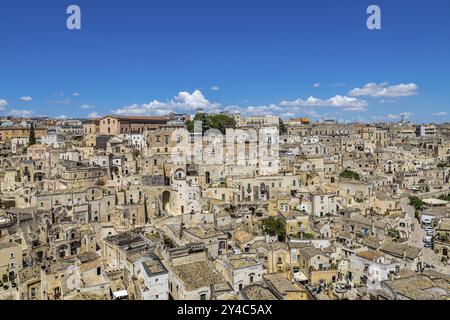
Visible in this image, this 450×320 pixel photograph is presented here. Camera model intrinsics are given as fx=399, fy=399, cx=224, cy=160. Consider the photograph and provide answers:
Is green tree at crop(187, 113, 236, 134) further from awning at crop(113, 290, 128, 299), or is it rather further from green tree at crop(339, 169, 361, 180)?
awning at crop(113, 290, 128, 299)

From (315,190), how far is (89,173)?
15659 millimetres

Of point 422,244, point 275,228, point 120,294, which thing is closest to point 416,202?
point 422,244

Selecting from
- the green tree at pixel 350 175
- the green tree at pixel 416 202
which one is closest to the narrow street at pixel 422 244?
the green tree at pixel 416 202

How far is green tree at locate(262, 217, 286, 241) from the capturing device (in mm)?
21812

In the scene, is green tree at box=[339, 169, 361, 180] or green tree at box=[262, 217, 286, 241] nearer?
green tree at box=[262, 217, 286, 241]

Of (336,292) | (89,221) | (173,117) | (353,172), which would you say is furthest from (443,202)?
(173,117)

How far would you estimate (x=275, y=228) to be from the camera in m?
22.0

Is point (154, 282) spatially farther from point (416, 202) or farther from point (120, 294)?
point (416, 202)

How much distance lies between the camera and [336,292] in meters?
15.0

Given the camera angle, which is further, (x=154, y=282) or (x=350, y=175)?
(x=350, y=175)

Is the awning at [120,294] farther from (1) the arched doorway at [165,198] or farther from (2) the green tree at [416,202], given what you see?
(2) the green tree at [416,202]

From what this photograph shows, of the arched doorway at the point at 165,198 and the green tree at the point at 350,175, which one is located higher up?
the green tree at the point at 350,175

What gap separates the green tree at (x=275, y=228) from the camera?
21.8 metres

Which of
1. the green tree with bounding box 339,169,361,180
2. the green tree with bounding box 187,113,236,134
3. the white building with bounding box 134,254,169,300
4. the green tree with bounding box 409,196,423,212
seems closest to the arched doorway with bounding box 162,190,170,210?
the white building with bounding box 134,254,169,300
